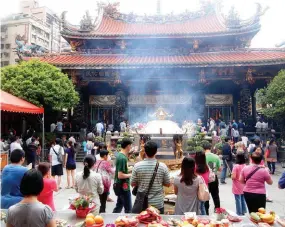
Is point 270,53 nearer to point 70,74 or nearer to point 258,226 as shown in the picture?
point 70,74

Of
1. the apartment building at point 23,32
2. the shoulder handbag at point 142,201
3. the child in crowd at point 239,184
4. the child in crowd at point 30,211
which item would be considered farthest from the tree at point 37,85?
the apartment building at point 23,32

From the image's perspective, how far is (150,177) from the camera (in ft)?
12.2

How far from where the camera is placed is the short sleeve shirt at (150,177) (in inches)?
147

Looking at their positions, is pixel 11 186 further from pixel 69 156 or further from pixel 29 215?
pixel 69 156

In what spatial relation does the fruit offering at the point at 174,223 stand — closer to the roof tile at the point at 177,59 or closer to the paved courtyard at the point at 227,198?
the paved courtyard at the point at 227,198

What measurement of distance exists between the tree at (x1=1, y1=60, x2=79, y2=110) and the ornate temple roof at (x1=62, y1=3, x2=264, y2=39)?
17.6 feet

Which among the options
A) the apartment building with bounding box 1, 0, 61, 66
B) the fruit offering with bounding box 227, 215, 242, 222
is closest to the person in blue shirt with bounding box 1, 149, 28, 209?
the fruit offering with bounding box 227, 215, 242, 222

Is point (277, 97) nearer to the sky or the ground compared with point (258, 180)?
nearer to the sky

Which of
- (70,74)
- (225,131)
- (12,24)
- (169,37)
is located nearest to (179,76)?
(169,37)

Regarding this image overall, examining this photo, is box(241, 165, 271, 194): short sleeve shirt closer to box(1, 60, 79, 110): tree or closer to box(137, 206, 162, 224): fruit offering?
box(137, 206, 162, 224): fruit offering

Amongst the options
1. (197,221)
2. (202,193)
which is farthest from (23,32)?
(197,221)

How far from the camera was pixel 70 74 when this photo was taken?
55.7 ft

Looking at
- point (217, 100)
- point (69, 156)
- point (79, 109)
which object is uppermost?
point (217, 100)

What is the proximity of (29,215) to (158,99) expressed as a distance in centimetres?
1628
